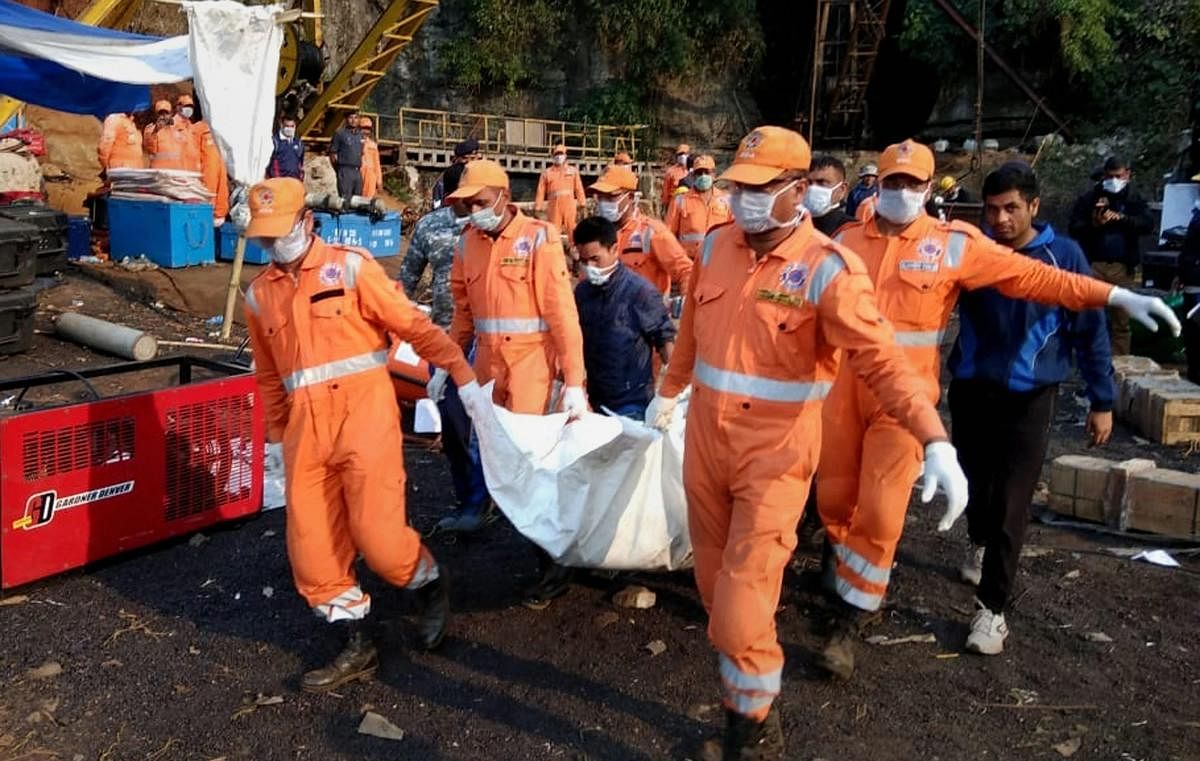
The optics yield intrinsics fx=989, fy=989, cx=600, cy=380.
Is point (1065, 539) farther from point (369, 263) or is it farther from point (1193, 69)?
point (1193, 69)

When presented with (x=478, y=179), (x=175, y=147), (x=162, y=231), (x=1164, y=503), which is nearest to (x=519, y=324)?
(x=478, y=179)

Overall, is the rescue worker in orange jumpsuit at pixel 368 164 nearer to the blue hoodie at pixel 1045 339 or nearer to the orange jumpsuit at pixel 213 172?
the orange jumpsuit at pixel 213 172

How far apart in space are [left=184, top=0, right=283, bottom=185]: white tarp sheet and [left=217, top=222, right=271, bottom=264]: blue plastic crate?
302 centimetres

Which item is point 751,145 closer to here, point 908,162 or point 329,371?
point 908,162

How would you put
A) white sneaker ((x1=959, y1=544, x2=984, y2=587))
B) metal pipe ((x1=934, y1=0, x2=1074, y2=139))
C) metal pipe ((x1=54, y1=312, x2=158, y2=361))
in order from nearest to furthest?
white sneaker ((x1=959, y1=544, x2=984, y2=587))
metal pipe ((x1=54, y1=312, x2=158, y2=361))
metal pipe ((x1=934, y1=0, x2=1074, y2=139))

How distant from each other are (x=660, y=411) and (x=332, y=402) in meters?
1.31

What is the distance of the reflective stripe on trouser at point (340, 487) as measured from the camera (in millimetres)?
3805

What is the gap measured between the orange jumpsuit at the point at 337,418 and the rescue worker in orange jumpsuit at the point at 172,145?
1086cm

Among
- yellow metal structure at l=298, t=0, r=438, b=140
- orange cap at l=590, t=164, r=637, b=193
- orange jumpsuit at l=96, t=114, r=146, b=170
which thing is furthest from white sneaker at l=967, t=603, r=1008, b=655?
yellow metal structure at l=298, t=0, r=438, b=140

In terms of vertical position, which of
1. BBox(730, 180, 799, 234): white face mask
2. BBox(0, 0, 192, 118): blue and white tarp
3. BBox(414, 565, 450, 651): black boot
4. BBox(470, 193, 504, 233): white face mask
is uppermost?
BBox(0, 0, 192, 118): blue and white tarp

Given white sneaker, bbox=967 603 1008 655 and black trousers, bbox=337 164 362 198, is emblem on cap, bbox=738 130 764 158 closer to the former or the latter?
white sneaker, bbox=967 603 1008 655

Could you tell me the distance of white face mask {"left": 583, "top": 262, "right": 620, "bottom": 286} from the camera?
506 centimetres

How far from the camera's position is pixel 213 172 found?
45.2ft

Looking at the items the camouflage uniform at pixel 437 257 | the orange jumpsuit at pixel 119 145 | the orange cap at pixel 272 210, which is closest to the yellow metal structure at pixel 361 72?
the orange jumpsuit at pixel 119 145
